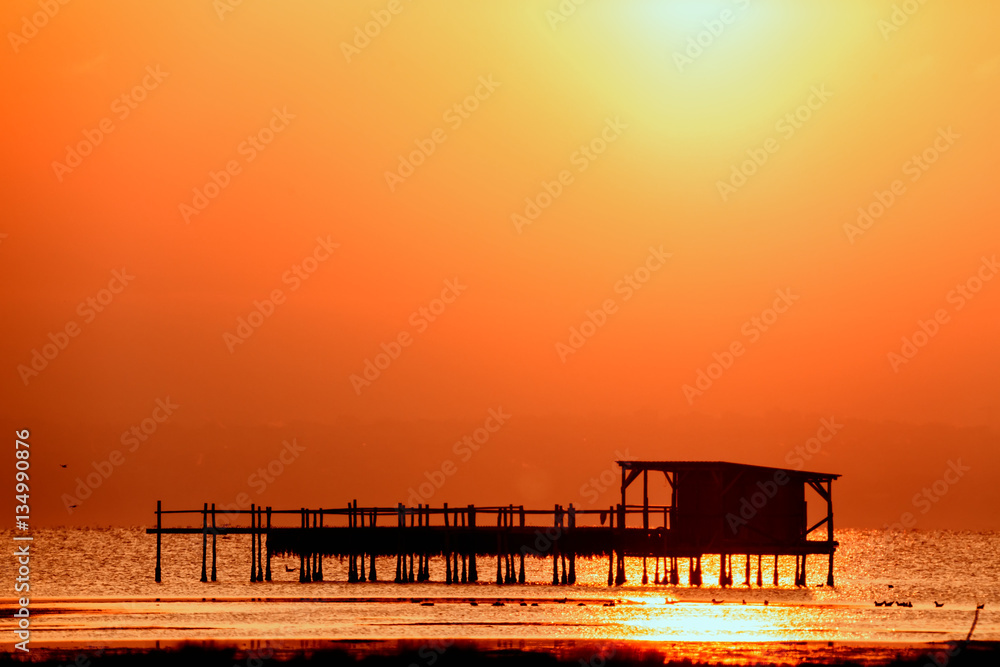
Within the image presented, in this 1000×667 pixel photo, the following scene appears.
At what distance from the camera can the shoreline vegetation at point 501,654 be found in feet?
132

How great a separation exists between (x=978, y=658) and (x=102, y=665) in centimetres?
2432

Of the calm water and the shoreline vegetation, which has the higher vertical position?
the calm water

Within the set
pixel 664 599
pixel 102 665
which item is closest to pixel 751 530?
pixel 664 599

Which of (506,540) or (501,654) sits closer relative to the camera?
(501,654)

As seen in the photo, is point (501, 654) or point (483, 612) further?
point (483, 612)

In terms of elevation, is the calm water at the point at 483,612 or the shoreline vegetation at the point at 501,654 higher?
the calm water at the point at 483,612

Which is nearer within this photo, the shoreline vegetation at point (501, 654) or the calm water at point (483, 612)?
the shoreline vegetation at point (501, 654)

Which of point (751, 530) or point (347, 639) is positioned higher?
point (751, 530)

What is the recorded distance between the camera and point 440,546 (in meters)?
75.8

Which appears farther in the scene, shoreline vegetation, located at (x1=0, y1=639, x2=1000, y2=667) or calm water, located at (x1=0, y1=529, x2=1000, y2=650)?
calm water, located at (x1=0, y1=529, x2=1000, y2=650)

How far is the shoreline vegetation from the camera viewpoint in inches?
1578

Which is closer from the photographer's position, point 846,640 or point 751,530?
point 846,640

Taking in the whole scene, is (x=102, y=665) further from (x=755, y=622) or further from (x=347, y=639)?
(x=755, y=622)

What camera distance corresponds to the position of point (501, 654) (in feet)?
138
